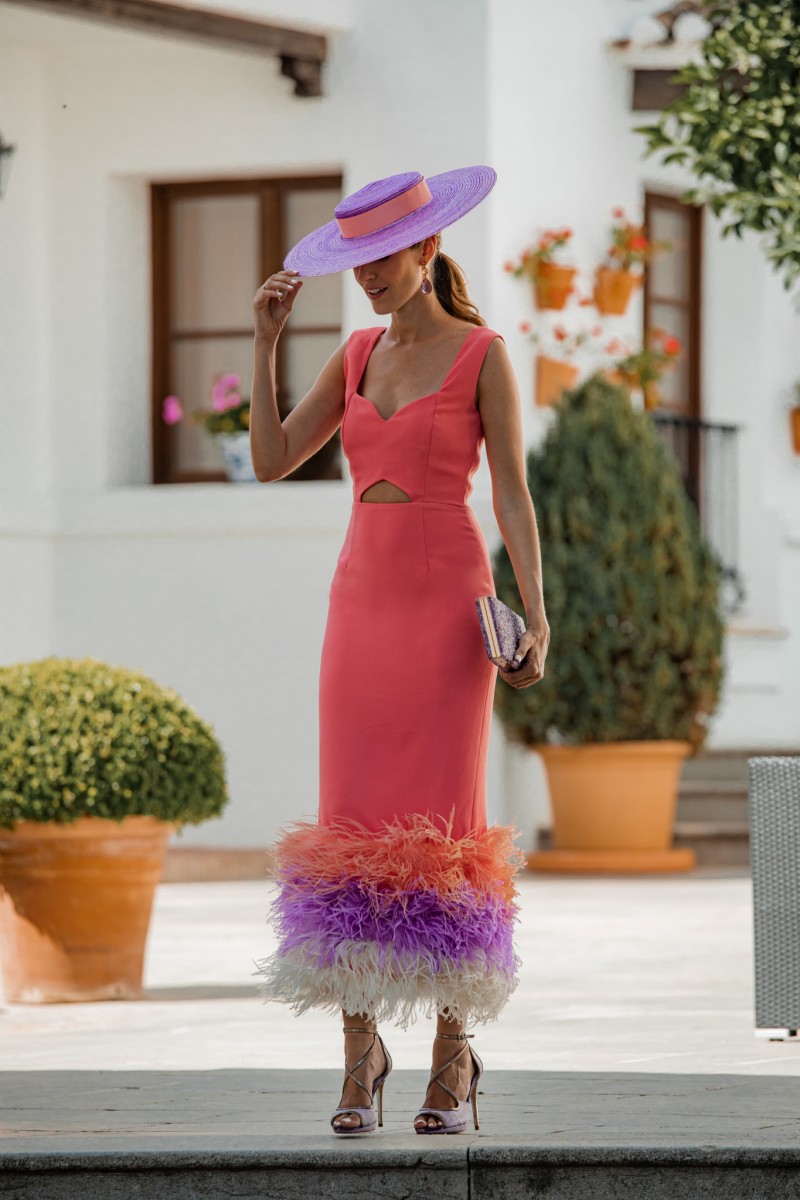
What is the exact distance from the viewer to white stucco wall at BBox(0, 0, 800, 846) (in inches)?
467

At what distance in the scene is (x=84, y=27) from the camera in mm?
11984

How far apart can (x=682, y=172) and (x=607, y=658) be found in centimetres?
373

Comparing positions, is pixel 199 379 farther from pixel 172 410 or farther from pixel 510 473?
pixel 510 473

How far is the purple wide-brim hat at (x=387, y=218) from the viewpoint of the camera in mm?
4316

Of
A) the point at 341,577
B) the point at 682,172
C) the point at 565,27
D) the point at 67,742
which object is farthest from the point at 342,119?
the point at 341,577

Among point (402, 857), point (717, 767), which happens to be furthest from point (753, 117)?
point (717, 767)

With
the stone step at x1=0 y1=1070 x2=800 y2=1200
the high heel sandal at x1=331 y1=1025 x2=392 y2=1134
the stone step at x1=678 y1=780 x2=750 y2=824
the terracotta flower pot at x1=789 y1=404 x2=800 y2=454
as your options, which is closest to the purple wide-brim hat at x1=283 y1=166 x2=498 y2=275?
the high heel sandal at x1=331 y1=1025 x2=392 y2=1134

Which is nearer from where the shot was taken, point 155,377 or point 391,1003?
point 391,1003

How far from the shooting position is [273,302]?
174 inches

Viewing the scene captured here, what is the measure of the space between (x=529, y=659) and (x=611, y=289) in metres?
8.44

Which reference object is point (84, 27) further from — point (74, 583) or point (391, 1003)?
point (391, 1003)

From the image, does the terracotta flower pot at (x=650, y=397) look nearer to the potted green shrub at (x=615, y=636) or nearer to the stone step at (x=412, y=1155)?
the potted green shrub at (x=615, y=636)

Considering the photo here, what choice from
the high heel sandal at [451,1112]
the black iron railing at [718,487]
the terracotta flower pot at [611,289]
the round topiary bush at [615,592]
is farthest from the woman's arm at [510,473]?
the black iron railing at [718,487]

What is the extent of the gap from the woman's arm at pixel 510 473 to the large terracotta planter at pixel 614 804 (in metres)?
7.17
